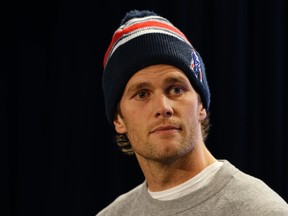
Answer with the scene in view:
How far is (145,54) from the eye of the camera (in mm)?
1691

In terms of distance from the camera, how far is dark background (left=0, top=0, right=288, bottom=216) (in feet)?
8.03

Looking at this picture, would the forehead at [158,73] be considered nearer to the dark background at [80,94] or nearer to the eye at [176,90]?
the eye at [176,90]

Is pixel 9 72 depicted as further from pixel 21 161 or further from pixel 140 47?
pixel 140 47

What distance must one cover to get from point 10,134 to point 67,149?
1.10 ft

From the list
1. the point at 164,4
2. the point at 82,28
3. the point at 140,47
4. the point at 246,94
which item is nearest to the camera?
the point at 140,47

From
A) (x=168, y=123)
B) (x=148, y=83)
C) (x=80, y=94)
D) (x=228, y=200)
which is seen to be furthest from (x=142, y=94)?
(x=80, y=94)

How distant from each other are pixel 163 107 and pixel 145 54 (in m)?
0.19

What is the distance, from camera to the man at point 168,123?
1.55 meters

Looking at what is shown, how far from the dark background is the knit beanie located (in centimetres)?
69

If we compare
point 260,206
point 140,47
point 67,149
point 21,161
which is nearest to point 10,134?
point 21,161

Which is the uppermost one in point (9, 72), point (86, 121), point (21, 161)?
point (9, 72)

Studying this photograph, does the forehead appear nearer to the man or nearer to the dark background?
the man

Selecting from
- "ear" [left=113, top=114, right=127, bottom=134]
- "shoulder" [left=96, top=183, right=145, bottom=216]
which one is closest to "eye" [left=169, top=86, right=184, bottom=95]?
"ear" [left=113, top=114, right=127, bottom=134]

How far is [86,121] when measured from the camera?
2852 millimetres
